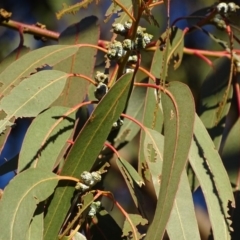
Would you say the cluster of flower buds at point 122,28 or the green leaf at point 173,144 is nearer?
the green leaf at point 173,144

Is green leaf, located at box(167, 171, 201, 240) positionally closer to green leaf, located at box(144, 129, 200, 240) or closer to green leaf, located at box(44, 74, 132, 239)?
green leaf, located at box(144, 129, 200, 240)

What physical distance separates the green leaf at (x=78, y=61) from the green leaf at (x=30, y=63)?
0.06 metres

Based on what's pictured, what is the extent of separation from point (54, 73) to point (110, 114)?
177mm

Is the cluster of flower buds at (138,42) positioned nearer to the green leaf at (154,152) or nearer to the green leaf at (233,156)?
the green leaf at (154,152)

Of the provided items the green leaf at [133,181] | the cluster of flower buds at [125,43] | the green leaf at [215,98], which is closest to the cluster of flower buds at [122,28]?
the cluster of flower buds at [125,43]

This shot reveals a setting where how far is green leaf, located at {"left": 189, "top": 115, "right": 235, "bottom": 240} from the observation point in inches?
57.6

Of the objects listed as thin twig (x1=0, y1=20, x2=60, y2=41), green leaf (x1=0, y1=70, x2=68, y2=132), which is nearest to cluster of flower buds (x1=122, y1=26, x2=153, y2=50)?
green leaf (x1=0, y1=70, x2=68, y2=132)

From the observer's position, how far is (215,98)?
1936 mm

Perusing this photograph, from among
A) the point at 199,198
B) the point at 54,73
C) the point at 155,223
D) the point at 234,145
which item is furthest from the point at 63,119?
the point at 199,198

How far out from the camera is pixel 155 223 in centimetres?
127

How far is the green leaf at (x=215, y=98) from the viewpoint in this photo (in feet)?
6.14

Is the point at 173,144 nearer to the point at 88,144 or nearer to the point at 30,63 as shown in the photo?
the point at 88,144

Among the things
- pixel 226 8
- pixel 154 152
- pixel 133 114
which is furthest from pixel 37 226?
pixel 226 8

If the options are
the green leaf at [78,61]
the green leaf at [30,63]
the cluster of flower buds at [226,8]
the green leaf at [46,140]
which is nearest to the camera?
the green leaf at [46,140]
